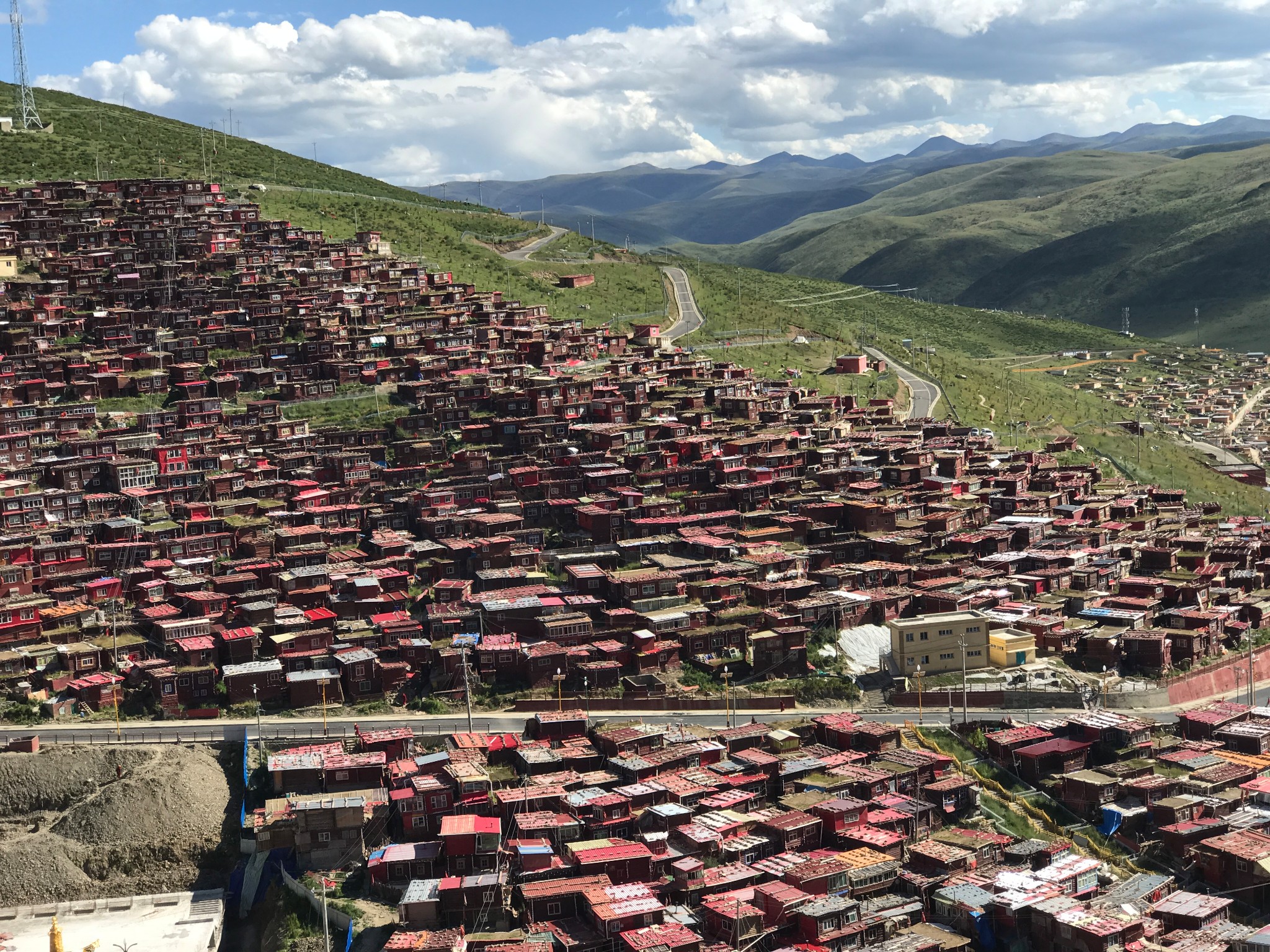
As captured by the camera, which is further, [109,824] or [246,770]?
[246,770]

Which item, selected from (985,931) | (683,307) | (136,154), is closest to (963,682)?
(985,931)

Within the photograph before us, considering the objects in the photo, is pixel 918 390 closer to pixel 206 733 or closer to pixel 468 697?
pixel 468 697

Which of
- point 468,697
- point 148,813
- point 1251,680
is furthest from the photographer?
point 1251,680

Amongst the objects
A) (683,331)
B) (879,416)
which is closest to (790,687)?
(879,416)

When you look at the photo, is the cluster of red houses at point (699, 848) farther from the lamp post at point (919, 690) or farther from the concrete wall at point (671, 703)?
the lamp post at point (919, 690)

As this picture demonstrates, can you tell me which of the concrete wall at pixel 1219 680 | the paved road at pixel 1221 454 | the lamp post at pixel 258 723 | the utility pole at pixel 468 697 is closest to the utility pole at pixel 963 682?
the concrete wall at pixel 1219 680

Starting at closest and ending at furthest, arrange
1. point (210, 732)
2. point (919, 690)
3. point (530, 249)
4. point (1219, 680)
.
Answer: point (210, 732) → point (919, 690) → point (1219, 680) → point (530, 249)

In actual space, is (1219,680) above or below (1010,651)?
below
